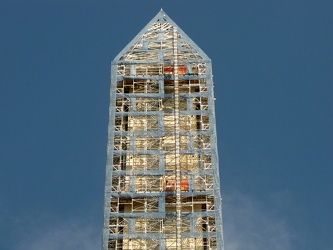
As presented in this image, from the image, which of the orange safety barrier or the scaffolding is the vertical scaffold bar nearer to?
the scaffolding

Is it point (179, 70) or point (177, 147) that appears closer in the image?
point (177, 147)

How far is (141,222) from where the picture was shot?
310ft

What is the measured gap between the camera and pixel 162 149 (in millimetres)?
99500

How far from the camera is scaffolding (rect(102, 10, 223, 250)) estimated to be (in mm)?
93812

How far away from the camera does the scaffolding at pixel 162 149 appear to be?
93.8m

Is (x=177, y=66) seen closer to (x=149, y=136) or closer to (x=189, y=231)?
(x=149, y=136)

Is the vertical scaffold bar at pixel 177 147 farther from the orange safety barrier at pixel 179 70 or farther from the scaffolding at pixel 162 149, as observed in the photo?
the orange safety barrier at pixel 179 70

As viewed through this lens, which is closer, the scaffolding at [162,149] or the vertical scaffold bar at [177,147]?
the vertical scaffold bar at [177,147]

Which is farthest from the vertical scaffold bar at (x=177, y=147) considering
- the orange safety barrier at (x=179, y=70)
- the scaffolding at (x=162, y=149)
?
the orange safety barrier at (x=179, y=70)

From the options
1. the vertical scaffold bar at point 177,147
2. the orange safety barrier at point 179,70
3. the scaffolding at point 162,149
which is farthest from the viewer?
the orange safety barrier at point 179,70

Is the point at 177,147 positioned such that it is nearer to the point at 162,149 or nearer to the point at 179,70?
the point at 162,149

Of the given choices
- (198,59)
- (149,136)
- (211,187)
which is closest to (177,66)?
(198,59)

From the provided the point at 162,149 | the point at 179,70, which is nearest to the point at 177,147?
the point at 162,149

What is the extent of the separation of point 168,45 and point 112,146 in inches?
673
